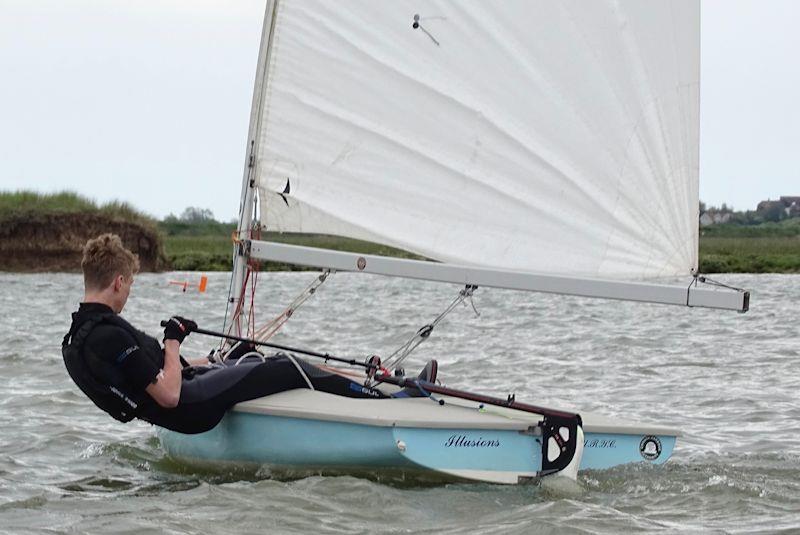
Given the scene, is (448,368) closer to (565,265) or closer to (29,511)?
(565,265)

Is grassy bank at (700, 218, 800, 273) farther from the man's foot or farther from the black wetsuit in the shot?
the black wetsuit

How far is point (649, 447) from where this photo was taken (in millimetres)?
7156

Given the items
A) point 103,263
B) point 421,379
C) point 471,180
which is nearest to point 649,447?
point 421,379

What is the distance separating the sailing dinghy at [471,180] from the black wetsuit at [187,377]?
0.12 metres

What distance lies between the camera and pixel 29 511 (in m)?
6.51

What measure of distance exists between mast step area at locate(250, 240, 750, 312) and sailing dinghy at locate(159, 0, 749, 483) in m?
0.01

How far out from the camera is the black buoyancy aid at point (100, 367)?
650 cm

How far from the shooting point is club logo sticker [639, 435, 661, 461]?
23.4ft

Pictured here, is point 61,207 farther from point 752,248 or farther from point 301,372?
point 301,372

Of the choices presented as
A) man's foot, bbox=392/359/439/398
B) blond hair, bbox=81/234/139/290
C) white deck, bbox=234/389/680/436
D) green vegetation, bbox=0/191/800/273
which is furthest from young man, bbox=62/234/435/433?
green vegetation, bbox=0/191/800/273

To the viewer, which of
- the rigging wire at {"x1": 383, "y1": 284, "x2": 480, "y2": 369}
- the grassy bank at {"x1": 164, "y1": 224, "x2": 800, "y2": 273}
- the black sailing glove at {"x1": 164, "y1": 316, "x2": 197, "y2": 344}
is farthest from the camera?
the grassy bank at {"x1": 164, "y1": 224, "x2": 800, "y2": 273}

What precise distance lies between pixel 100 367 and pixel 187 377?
642 millimetres

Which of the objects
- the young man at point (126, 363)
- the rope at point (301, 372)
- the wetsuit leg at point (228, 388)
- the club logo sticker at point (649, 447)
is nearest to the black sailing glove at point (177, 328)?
the young man at point (126, 363)

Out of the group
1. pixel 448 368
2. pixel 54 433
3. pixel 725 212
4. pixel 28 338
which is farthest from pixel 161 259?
pixel 725 212
